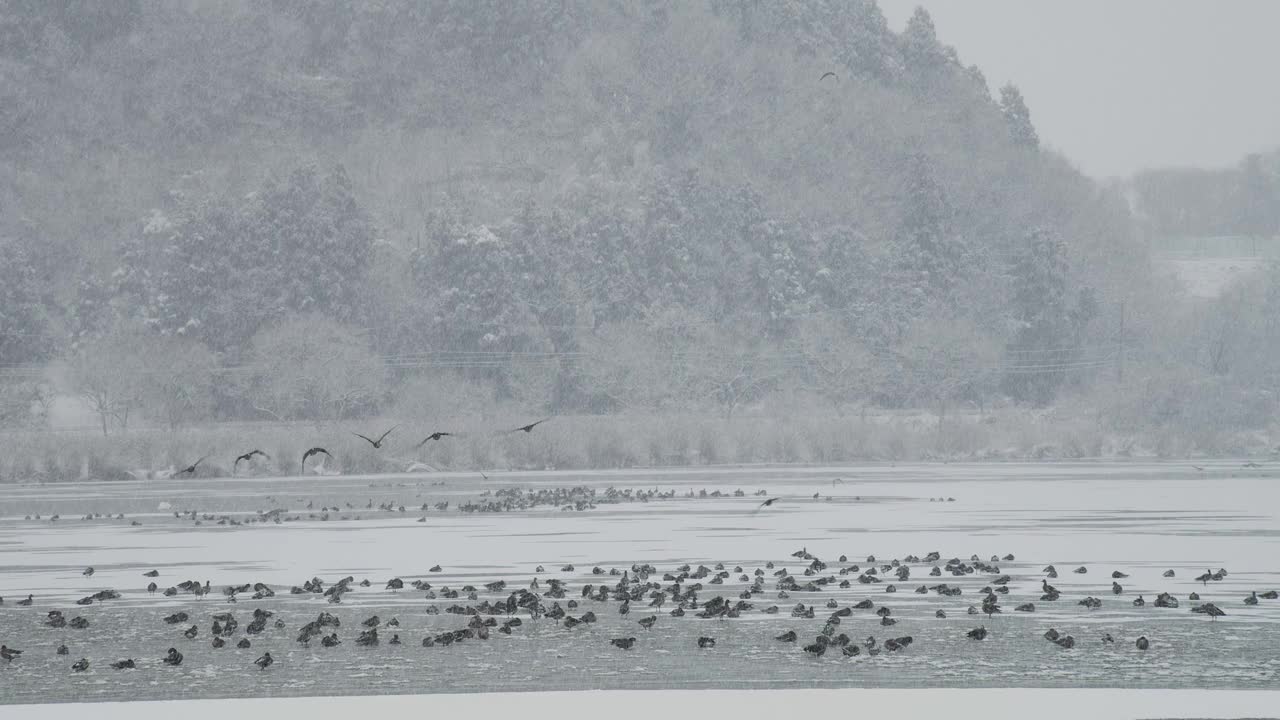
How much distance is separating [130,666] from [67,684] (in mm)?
866

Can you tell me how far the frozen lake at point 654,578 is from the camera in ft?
58.1

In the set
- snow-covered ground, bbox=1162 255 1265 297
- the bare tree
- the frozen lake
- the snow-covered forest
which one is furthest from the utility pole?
the frozen lake

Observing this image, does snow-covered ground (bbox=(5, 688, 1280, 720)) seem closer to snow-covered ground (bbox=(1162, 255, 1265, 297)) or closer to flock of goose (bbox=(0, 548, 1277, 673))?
flock of goose (bbox=(0, 548, 1277, 673))

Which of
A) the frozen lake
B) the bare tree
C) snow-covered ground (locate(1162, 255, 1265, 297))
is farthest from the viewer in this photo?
snow-covered ground (locate(1162, 255, 1265, 297))

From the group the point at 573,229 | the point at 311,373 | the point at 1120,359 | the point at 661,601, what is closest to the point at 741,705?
the point at 661,601

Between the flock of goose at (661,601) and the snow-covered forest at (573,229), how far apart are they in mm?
47765

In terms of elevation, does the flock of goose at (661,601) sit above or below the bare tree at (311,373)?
below

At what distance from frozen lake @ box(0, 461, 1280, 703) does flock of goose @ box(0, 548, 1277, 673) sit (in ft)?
0.41

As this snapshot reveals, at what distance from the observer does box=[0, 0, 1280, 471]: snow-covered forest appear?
93688 millimetres

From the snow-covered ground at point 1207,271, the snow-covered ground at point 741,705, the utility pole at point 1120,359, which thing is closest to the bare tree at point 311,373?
the utility pole at point 1120,359

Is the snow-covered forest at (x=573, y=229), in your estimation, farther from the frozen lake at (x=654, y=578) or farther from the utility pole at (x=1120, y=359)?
the frozen lake at (x=654, y=578)

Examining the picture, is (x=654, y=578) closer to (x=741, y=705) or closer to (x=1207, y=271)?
(x=741, y=705)

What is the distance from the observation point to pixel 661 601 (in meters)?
21.9

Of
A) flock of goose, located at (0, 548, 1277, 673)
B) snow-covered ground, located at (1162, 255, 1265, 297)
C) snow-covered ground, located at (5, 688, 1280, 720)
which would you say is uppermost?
snow-covered ground, located at (1162, 255, 1265, 297)
